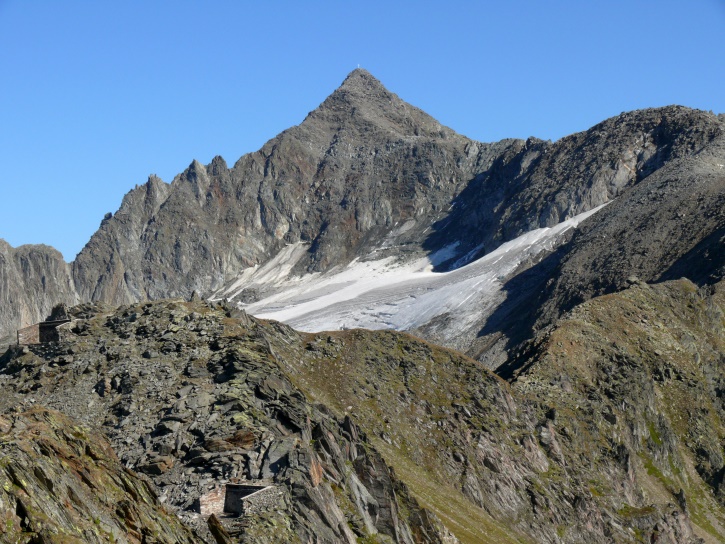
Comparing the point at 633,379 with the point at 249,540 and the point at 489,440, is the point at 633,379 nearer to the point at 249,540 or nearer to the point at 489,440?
the point at 489,440

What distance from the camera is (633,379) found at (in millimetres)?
130000

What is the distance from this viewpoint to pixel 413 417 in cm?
9225

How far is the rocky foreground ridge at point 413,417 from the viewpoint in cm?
4838

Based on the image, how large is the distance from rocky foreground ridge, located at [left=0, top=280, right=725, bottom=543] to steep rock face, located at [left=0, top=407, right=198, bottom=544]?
1.07 metres

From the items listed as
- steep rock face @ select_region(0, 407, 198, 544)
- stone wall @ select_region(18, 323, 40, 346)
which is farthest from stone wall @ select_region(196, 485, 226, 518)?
stone wall @ select_region(18, 323, 40, 346)

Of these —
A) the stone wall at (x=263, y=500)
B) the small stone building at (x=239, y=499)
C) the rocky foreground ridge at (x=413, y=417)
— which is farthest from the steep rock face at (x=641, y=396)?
the small stone building at (x=239, y=499)

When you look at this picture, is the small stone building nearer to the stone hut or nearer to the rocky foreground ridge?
the rocky foreground ridge

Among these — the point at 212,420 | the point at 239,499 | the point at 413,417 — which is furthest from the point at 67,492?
the point at 413,417

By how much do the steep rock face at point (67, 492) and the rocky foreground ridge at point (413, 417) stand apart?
1.07 metres

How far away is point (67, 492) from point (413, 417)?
2520 inches

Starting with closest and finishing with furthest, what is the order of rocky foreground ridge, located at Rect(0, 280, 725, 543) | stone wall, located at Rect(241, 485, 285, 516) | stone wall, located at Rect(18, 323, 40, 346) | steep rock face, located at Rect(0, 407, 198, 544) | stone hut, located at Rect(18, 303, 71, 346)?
1. steep rock face, located at Rect(0, 407, 198, 544)
2. stone wall, located at Rect(241, 485, 285, 516)
3. rocky foreground ridge, located at Rect(0, 280, 725, 543)
4. stone hut, located at Rect(18, 303, 71, 346)
5. stone wall, located at Rect(18, 323, 40, 346)

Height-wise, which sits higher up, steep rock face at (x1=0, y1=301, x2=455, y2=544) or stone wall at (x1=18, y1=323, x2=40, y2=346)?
stone wall at (x1=18, y1=323, x2=40, y2=346)

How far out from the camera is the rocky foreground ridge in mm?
48375

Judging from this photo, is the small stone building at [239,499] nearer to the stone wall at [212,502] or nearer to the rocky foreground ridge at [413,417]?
the stone wall at [212,502]
